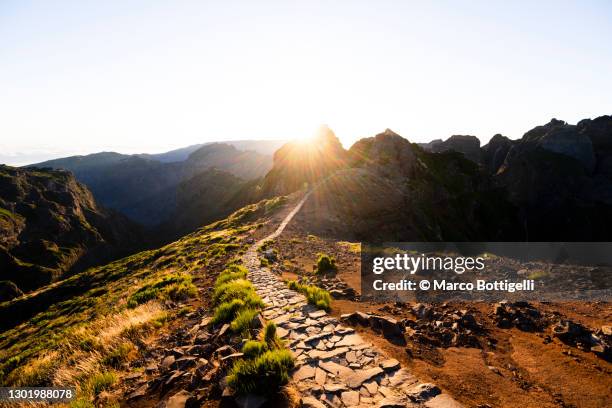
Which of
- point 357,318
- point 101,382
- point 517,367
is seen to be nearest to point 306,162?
point 357,318

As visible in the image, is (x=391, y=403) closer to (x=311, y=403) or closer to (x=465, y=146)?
(x=311, y=403)

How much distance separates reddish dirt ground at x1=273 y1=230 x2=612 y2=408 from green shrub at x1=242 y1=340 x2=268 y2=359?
357cm

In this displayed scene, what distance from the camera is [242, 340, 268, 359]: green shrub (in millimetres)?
7785

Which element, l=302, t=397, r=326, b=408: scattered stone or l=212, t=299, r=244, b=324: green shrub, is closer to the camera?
l=302, t=397, r=326, b=408: scattered stone

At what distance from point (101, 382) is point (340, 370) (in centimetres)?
594


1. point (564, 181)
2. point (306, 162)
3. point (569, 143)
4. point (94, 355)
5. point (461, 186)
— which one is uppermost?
point (569, 143)

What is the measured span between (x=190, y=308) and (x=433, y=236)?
194 feet

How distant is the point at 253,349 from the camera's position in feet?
25.8

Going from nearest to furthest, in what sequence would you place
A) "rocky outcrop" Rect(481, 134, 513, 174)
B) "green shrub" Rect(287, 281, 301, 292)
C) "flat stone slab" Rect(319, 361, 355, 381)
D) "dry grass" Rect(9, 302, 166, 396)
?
"flat stone slab" Rect(319, 361, 355, 381), "dry grass" Rect(9, 302, 166, 396), "green shrub" Rect(287, 281, 301, 292), "rocky outcrop" Rect(481, 134, 513, 174)

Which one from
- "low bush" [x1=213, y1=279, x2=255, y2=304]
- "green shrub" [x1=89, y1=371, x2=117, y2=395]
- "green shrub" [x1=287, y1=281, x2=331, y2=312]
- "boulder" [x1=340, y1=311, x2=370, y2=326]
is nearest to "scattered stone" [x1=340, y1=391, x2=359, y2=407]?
"boulder" [x1=340, y1=311, x2=370, y2=326]

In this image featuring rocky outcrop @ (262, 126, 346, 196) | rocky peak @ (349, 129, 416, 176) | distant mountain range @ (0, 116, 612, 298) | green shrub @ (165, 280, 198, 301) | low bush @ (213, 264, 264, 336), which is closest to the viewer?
low bush @ (213, 264, 264, 336)

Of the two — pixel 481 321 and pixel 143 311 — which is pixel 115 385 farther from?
pixel 481 321

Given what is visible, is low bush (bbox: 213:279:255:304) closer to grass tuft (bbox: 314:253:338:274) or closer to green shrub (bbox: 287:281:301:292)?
green shrub (bbox: 287:281:301:292)

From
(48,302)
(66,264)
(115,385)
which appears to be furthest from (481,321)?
(66,264)
